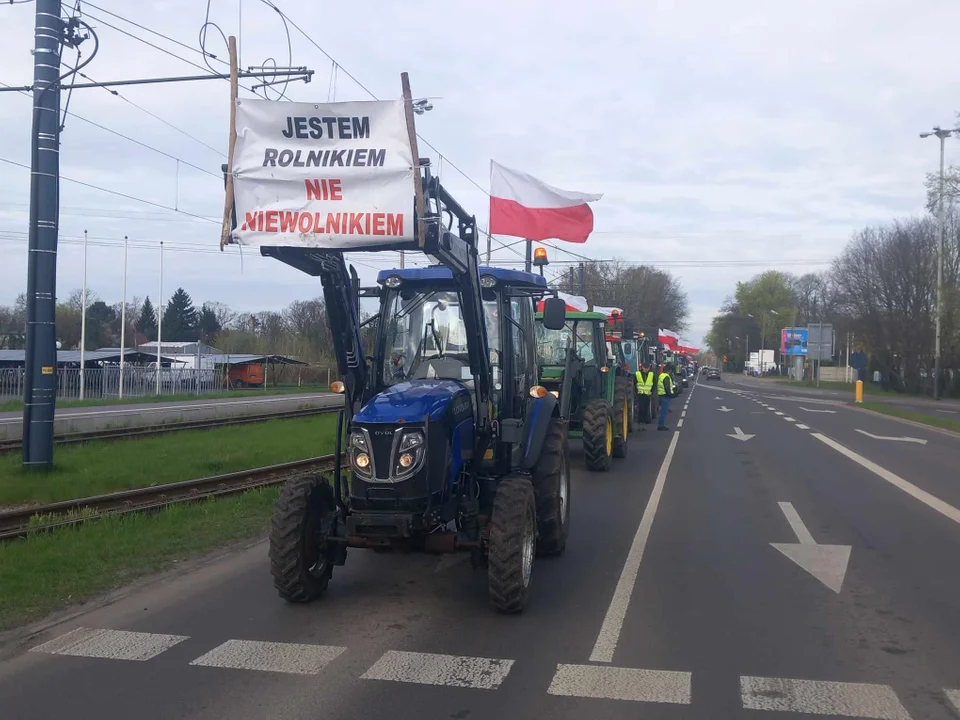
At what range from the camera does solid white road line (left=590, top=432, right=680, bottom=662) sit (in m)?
5.68

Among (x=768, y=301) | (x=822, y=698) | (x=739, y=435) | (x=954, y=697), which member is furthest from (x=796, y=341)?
(x=822, y=698)

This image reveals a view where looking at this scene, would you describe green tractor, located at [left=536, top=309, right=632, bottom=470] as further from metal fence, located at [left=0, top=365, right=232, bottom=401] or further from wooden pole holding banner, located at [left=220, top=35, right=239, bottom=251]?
metal fence, located at [left=0, top=365, right=232, bottom=401]

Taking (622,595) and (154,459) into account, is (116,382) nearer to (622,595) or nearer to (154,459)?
(154,459)

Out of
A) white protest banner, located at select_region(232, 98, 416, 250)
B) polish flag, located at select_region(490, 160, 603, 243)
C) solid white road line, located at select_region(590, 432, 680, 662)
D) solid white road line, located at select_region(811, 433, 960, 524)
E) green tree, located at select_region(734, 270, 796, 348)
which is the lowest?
solid white road line, located at select_region(590, 432, 680, 662)

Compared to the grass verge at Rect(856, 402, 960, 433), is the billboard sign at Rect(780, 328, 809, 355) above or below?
above

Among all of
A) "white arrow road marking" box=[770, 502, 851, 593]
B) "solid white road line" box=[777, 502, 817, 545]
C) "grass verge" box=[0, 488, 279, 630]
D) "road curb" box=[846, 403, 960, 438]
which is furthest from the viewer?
"road curb" box=[846, 403, 960, 438]

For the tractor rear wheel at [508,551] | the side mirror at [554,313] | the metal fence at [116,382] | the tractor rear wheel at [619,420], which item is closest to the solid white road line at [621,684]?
the tractor rear wheel at [508,551]

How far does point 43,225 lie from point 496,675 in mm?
10964

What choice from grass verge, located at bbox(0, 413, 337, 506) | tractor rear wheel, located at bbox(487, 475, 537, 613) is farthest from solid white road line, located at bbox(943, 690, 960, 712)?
grass verge, located at bbox(0, 413, 337, 506)

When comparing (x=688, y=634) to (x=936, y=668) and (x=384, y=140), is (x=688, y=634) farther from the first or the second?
(x=384, y=140)

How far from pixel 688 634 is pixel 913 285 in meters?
56.6

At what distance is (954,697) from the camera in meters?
4.87

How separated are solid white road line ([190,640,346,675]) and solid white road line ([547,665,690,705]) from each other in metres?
1.48

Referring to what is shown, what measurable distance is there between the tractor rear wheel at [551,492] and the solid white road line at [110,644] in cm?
323
